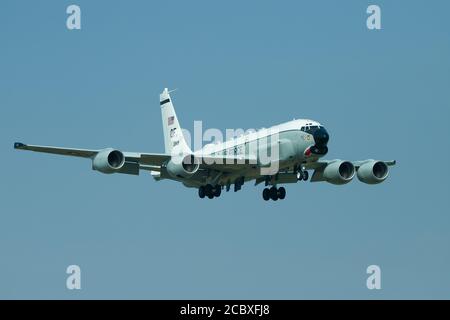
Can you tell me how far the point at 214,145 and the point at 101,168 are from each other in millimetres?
10361

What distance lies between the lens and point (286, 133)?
7044 cm

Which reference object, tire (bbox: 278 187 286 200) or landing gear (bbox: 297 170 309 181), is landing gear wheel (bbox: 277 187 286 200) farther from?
landing gear (bbox: 297 170 309 181)

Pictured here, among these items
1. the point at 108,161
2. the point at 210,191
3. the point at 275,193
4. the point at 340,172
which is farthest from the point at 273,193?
the point at 108,161

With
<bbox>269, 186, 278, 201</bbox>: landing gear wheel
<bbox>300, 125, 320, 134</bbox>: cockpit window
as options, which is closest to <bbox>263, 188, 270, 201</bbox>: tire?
<bbox>269, 186, 278, 201</bbox>: landing gear wheel

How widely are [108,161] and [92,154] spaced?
2010mm

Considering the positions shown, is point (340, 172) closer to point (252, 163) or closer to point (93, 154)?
point (252, 163)

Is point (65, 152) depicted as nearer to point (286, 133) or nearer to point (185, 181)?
point (185, 181)

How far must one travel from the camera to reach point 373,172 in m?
76.6

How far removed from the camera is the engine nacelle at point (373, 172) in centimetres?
7656

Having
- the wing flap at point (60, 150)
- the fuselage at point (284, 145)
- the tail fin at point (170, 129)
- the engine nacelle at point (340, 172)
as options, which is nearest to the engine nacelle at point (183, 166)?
the fuselage at point (284, 145)

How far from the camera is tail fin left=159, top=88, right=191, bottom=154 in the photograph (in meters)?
83.6

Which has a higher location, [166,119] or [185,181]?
[166,119]
